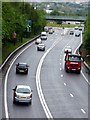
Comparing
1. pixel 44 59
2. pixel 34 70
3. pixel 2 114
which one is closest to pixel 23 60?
pixel 44 59

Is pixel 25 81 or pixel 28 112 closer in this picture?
pixel 28 112

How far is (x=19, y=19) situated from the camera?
99.1 m

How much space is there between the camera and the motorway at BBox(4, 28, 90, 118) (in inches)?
1494

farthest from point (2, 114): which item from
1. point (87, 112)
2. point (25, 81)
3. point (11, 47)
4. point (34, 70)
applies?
point (11, 47)

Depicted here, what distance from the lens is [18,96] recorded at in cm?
4000

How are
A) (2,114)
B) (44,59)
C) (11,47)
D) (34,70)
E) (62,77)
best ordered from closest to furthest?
(2,114)
(62,77)
(34,70)
(44,59)
(11,47)

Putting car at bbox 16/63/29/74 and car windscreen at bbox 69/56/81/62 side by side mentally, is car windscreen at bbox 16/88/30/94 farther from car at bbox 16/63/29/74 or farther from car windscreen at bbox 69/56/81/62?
car windscreen at bbox 69/56/81/62

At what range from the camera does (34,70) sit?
63.8m

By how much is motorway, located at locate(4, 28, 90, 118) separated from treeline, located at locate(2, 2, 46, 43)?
6222mm

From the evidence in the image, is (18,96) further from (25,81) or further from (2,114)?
(25,81)

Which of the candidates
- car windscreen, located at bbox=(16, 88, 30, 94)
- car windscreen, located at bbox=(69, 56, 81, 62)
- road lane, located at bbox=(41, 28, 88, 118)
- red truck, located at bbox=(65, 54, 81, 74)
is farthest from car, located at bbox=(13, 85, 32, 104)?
car windscreen, located at bbox=(69, 56, 81, 62)

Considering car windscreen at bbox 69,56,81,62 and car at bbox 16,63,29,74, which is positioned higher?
car windscreen at bbox 69,56,81,62

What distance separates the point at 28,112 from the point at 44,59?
39.3 metres

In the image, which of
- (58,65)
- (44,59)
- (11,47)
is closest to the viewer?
(58,65)
